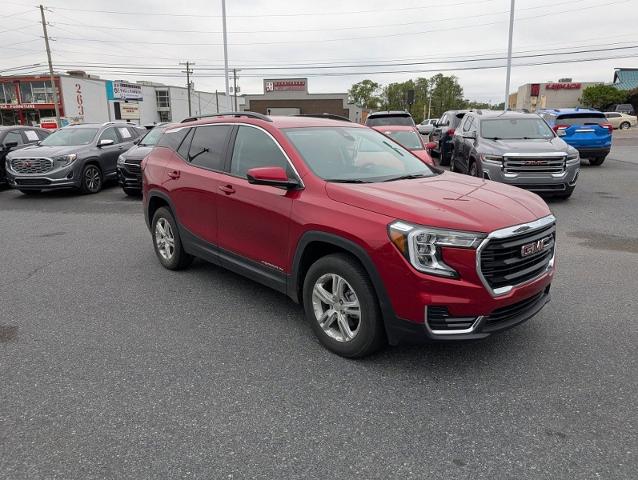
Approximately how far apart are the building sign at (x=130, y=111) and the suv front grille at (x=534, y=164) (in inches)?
2730

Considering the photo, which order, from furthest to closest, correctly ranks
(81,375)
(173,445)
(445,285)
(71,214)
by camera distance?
(71,214) < (81,375) < (445,285) < (173,445)

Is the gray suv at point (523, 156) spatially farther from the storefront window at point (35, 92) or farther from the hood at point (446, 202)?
the storefront window at point (35, 92)

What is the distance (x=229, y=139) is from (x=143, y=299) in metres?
1.81

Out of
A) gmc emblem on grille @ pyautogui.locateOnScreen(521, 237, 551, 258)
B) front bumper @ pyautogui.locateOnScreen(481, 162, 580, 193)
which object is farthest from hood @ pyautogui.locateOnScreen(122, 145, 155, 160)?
gmc emblem on grille @ pyautogui.locateOnScreen(521, 237, 551, 258)

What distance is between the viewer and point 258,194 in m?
4.20

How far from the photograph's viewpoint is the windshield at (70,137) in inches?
493

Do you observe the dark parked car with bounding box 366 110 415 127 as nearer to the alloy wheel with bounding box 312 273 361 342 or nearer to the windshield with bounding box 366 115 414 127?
the windshield with bounding box 366 115 414 127

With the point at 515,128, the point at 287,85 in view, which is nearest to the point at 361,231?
the point at 515,128

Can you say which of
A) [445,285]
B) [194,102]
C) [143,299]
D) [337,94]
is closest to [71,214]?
[143,299]

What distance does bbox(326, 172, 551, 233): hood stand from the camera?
3.17 metres

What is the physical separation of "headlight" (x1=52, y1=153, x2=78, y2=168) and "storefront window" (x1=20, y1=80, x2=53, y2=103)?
2317 inches

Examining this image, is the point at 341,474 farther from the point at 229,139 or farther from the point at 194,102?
the point at 194,102

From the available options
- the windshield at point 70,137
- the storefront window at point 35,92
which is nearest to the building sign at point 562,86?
the storefront window at point 35,92

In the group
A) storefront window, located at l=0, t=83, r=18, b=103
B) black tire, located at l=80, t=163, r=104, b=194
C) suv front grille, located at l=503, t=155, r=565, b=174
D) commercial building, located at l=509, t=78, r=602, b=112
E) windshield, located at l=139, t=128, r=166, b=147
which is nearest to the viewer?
suv front grille, located at l=503, t=155, r=565, b=174
